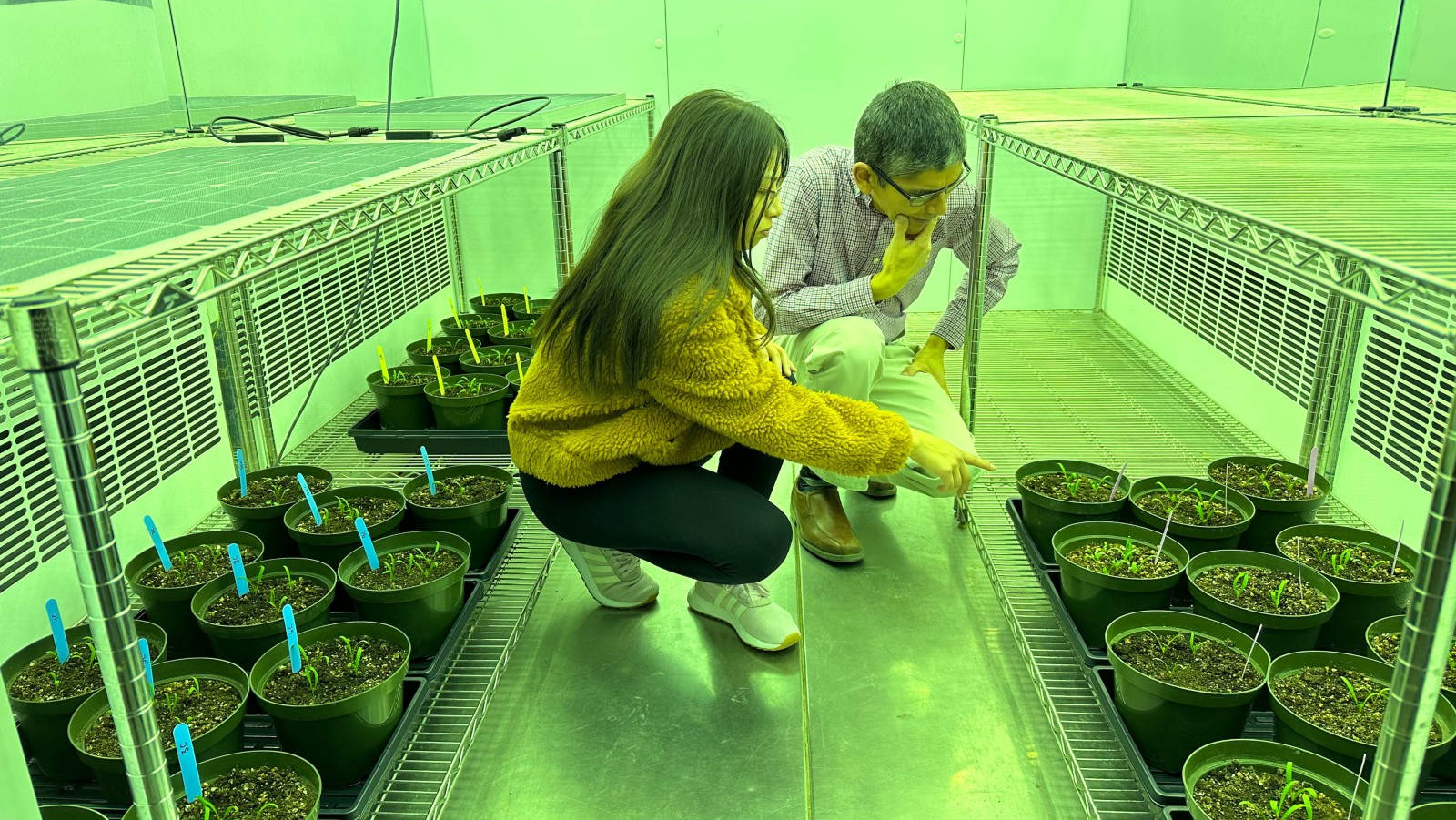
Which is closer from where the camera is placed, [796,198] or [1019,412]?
[796,198]

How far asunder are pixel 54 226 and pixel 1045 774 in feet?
4.28

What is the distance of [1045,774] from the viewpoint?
131cm

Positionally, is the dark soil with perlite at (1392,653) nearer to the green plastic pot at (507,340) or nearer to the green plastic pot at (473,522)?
the green plastic pot at (473,522)

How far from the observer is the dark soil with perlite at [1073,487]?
1676 millimetres

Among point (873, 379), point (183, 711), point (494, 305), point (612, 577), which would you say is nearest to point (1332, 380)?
point (873, 379)

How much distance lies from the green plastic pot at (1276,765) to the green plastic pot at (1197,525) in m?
0.44

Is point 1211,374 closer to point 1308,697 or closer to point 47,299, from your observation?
point 1308,697

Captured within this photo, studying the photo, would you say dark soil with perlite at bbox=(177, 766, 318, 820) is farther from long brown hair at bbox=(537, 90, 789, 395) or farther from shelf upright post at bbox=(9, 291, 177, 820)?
long brown hair at bbox=(537, 90, 789, 395)

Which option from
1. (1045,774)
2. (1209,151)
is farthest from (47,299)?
(1209,151)

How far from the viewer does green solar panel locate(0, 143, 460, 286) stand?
853mm

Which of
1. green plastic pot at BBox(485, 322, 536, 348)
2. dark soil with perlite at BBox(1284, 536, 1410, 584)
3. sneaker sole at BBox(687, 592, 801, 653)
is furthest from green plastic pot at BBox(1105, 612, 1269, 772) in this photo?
green plastic pot at BBox(485, 322, 536, 348)

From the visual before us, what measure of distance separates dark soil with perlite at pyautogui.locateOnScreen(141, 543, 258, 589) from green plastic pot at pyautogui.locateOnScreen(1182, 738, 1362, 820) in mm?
1275

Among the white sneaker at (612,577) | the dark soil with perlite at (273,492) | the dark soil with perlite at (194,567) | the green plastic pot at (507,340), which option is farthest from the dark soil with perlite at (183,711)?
the green plastic pot at (507,340)

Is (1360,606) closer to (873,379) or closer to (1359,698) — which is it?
(1359,698)
